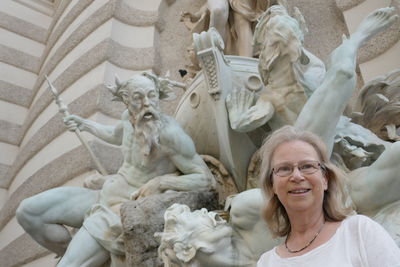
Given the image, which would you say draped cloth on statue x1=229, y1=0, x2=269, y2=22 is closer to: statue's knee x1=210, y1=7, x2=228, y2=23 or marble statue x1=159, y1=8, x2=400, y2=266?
statue's knee x1=210, y1=7, x2=228, y2=23

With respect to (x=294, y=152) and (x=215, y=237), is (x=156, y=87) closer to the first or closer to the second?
(x=215, y=237)

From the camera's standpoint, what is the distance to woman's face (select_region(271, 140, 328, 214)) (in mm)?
878

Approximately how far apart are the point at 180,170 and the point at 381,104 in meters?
1.31

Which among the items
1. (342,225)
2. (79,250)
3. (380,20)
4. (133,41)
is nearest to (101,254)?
(79,250)

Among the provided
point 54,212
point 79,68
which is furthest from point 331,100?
point 79,68

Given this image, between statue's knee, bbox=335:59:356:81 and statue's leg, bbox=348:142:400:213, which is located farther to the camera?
statue's knee, bbox=335:59:356:81

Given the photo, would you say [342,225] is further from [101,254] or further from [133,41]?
[133,41]

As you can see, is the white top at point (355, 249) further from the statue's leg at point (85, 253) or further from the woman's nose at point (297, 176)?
the statue's leg at point (85, 253)

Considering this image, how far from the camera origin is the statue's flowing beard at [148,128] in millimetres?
2193

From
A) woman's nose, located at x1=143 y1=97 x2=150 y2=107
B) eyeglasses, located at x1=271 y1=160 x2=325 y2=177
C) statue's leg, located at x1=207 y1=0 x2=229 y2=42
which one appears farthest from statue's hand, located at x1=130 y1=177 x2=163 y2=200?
statue's leg, located at x1=207 y1=0 x2=229 y2=42

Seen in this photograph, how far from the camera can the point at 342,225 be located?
2.80 feet

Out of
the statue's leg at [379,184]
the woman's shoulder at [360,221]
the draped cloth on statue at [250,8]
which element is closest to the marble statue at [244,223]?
the statue's leg at [379,184]

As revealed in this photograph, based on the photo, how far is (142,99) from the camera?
7.32 ft

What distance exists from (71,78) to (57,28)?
1.53 meters
